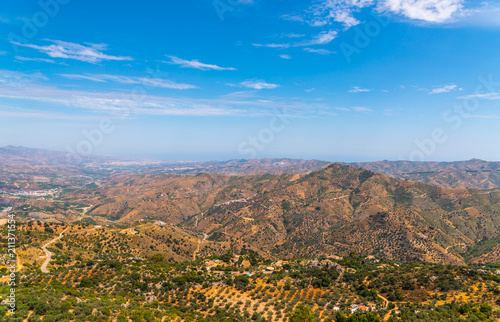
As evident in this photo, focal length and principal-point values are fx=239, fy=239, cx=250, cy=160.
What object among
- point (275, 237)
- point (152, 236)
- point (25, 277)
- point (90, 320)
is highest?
point (90, 320)

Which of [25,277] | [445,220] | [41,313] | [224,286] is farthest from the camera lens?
[445,220]

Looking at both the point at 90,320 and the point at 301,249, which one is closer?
the point at 90,320

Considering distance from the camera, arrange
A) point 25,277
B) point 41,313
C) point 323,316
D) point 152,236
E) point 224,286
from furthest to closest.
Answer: point 152,236, point 224,286, point 25,277, point 323,316, point 41,313

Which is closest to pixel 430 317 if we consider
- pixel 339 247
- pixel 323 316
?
pixel 323 316

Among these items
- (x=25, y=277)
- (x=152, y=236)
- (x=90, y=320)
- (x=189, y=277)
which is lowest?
(x=152, y=236)

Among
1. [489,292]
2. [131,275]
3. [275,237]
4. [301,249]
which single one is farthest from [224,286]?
Result: [275,237]

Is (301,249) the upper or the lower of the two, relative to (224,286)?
lower

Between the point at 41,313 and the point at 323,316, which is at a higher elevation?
the point at 41,313

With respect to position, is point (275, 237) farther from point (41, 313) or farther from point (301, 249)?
point (41, 313)

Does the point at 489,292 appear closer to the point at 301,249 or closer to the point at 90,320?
the point at 90,320
